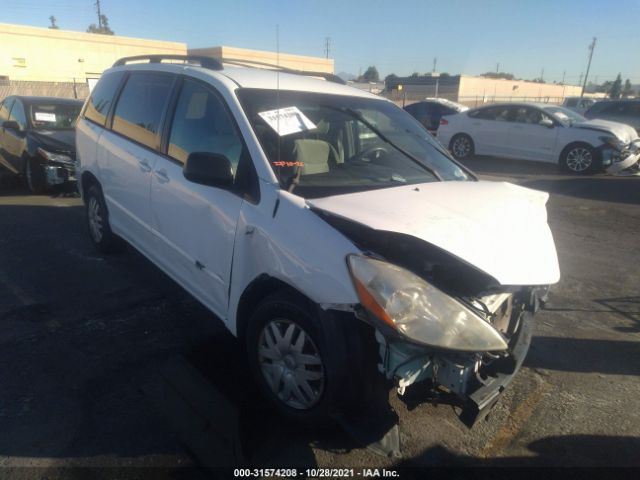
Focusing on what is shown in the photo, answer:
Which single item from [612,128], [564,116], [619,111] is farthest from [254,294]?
[619,111]

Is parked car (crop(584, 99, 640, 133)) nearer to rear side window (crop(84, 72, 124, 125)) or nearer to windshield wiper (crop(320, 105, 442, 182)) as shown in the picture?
windshield wiper (crop(320, 105, 442, 182))

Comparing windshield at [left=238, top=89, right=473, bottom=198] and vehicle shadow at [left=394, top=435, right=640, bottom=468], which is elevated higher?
windshield at [left=238, top=89, right=473, bottom=198]

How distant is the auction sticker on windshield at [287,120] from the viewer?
9.64 ft

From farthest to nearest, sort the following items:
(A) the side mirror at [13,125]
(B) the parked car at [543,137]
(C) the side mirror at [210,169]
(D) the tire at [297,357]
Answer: (B) the parked car at [543,137] < (A) the side mirror at [13,125] < (C) the side mirror at [210,169] < (D) the tire at [297,357]

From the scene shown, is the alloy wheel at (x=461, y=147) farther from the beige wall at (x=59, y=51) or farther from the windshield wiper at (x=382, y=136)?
the beige wall at (x=59, y=51)

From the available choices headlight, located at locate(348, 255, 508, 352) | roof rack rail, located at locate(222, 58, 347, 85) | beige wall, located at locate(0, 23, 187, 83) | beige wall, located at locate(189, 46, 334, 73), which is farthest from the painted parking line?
beige wall, located at locate(0, 23, 187, 83)

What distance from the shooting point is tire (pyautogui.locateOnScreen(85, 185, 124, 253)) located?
4824mm

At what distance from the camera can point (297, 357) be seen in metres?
2.46

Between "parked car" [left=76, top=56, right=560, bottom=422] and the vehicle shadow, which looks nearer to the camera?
"parked car" [left=76, top=56, right=560, bottom=422]

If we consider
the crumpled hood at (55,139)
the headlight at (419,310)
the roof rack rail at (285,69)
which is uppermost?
the roof rack rail at (285,69)

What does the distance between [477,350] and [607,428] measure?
1429 mm

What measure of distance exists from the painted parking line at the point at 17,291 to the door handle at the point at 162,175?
165cm

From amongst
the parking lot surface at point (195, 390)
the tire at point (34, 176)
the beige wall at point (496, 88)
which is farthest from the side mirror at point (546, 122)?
the beige wall at point (496, 88)

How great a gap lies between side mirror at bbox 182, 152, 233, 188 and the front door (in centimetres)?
11
